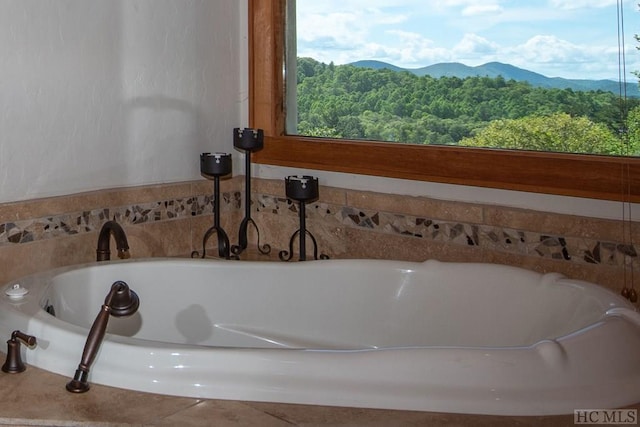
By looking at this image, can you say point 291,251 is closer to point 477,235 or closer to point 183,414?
point 477,235

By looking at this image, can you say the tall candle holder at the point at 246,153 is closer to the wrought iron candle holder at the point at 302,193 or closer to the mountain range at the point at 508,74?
the wrought iron candle holder at the point at 302,193

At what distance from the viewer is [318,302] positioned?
8.32 ft

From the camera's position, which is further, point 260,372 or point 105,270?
point 105,270

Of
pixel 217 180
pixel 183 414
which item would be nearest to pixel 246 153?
pixel 217 180

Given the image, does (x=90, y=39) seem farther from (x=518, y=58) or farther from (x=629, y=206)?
(x=629, y=206)

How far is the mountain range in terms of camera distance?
222 centimetres

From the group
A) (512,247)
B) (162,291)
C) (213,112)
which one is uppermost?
(213,112)

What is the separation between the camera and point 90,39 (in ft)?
8.38

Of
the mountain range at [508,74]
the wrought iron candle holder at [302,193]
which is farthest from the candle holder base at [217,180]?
the mountain range at [508,74]

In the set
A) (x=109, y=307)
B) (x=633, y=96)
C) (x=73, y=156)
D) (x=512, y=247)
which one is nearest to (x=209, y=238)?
(x=73, y=156)

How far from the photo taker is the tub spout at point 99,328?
62.4 inches

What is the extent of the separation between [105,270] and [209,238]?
26.3 inches

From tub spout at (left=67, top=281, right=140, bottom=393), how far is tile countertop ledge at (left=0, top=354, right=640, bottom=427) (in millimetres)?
29

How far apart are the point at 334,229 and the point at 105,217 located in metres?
0.79
